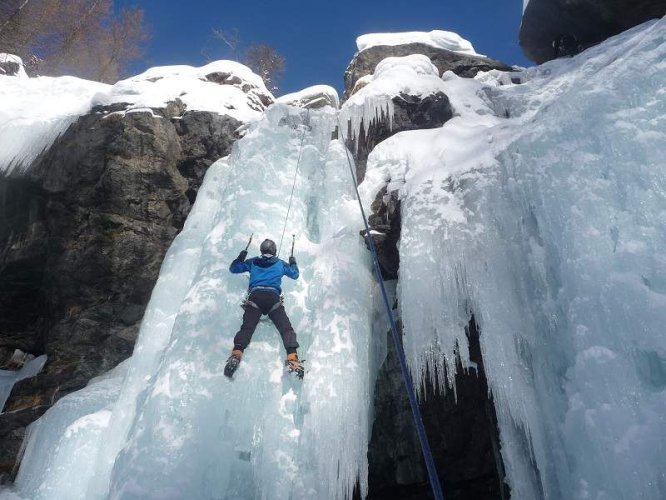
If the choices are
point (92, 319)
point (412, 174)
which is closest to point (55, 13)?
Answer: point (92, 319)

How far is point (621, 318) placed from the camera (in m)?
2.99

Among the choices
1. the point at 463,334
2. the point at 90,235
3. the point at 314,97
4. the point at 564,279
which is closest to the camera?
the point at 564,279

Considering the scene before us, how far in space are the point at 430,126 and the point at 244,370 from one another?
→ 4535mm

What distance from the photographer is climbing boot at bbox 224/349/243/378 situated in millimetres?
3905

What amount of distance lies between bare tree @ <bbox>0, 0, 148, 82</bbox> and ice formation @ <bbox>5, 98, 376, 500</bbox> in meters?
10.3

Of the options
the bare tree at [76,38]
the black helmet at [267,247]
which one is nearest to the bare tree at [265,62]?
the bare tree at [76,38]

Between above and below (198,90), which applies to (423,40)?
above

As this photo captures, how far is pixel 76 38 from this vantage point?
1419cm

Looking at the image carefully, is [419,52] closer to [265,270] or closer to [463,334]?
[265,270]

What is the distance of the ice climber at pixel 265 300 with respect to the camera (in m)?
4.02

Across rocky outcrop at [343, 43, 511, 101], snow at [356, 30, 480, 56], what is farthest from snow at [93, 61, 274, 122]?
snow at [356, 30, 480, 56]

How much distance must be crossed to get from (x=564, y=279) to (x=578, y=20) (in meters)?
6.75

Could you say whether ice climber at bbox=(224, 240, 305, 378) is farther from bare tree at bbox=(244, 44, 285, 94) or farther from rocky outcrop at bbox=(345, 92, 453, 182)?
bare tree at bbox=(244, 44, 285, 94)

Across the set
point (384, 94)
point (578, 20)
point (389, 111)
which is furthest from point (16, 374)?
point (578, 20)
